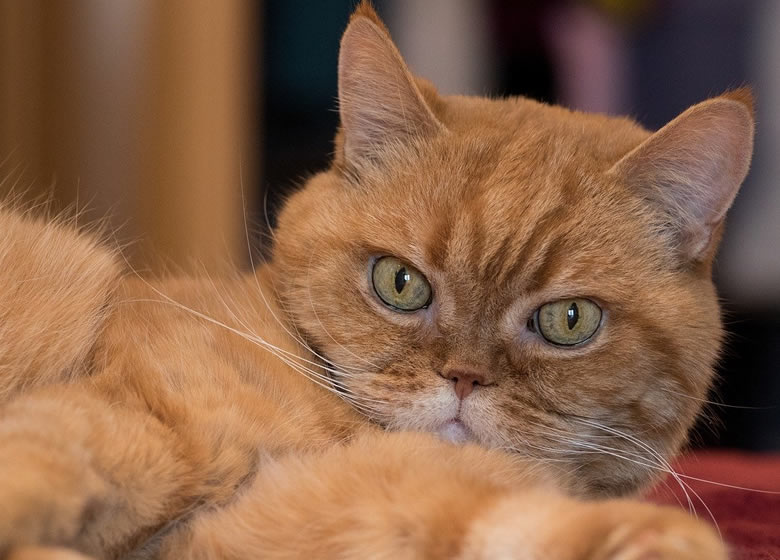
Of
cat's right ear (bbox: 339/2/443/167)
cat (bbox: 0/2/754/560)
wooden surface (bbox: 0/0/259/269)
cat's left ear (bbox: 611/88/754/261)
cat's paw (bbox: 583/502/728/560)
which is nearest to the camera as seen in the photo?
cat's paw (bbox: 583/502/728/560)

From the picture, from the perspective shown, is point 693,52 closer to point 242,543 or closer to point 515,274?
point 515,274

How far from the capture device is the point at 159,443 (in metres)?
1.15

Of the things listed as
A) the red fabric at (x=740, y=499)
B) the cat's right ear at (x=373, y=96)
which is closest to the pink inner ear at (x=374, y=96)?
the cat's right ear at (x=373, y=96)

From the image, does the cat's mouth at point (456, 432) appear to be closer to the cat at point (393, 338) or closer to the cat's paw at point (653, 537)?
the cat at point (393, 338)

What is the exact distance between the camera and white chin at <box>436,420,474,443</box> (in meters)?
1.39

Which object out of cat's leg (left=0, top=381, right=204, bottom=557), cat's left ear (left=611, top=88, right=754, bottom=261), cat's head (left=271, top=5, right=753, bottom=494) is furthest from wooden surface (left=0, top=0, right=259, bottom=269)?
cat's leg (left=0, top=381, right=204, bottom=557)

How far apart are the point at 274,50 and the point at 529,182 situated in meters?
2.71

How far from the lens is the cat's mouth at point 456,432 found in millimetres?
1392

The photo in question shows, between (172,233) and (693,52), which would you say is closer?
(172,233)

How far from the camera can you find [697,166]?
1546 mm

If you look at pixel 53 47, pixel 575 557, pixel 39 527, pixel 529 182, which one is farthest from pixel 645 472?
pixel 53 47

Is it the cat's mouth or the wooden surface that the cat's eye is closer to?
the cat's mouth

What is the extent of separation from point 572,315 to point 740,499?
0.71m

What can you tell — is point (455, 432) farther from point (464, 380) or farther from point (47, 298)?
point (47, 298)
